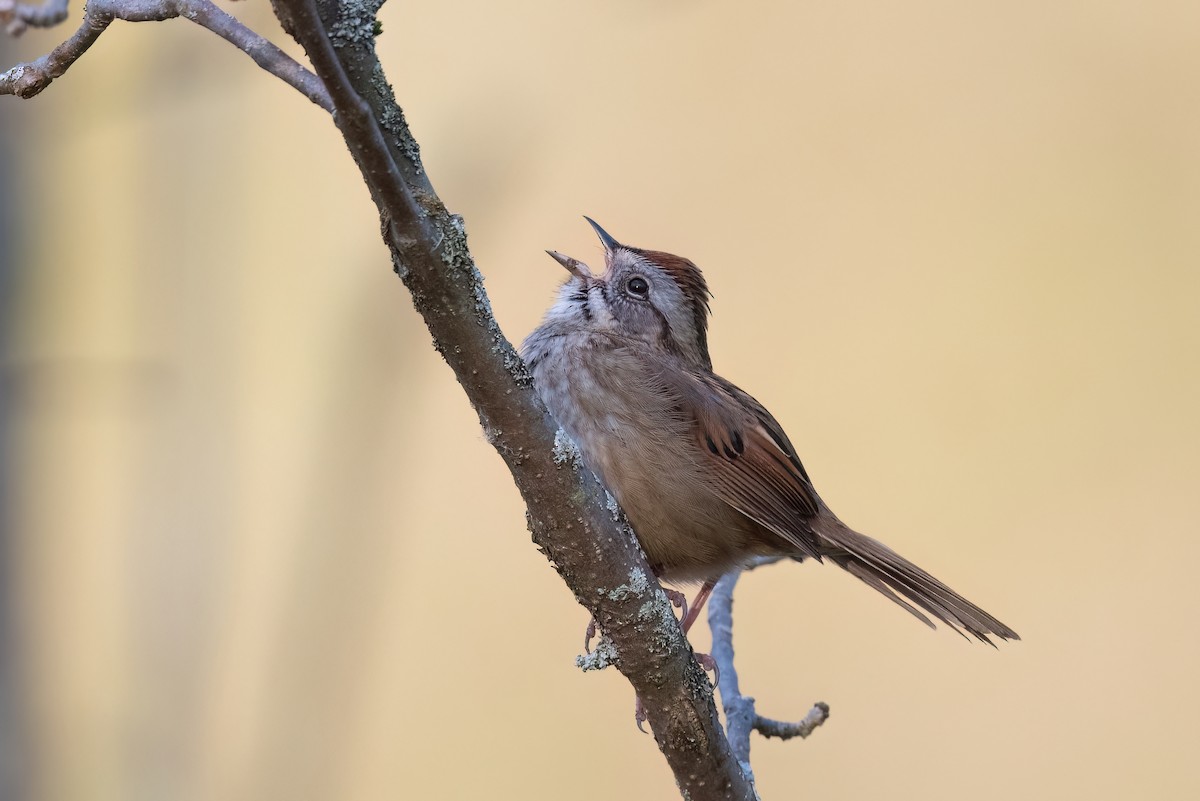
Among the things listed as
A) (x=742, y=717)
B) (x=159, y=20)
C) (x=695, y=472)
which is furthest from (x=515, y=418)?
(x=742, y=717)

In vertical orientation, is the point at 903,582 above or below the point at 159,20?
below

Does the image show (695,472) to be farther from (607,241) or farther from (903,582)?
(607,241)

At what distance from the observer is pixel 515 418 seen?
1.99m

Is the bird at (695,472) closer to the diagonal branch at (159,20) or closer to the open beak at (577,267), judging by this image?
the open beak at (577,267)

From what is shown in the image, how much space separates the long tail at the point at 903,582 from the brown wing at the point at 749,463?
0.10 metres

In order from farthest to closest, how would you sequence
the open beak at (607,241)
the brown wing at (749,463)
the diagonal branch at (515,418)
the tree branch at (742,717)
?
the open beak at (607,241), the brown wing at (749,463), the tree branch at (742,717), the diagonal branch at (515,418)

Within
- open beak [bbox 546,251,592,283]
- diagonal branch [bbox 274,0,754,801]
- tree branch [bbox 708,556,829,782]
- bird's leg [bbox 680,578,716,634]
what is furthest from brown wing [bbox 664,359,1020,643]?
diagonal branch [bbox 274,0,754,801]

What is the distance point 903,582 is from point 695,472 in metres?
0.68

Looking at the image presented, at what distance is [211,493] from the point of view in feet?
8.10

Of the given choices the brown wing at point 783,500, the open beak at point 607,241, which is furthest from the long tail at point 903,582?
the open beak at point 607,241

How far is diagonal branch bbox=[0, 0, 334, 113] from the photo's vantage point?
1.72 metres

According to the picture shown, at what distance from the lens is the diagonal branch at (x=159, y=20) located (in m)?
1.72

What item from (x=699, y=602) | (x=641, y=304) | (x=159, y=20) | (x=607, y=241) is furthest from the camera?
(x=607, y=241)

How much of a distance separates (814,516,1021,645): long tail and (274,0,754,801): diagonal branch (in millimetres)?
1014
